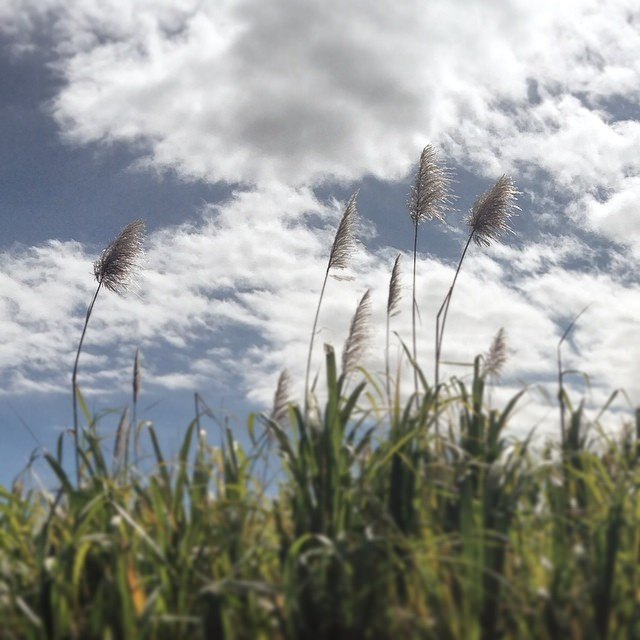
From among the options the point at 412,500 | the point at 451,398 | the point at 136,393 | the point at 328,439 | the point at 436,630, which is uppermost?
the point at 136,393

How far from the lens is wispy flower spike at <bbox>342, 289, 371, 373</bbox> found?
5047mm

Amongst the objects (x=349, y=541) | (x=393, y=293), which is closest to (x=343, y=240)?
(x=393, y=293)

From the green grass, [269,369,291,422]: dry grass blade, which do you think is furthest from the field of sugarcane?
[269,369,291,422]: dry grass blade

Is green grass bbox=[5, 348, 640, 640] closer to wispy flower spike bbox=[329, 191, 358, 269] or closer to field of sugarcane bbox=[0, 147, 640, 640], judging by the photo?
field of sugarcane bbox=[0, 147, 640, 640]

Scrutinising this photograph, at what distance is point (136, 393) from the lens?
5691 millimetres

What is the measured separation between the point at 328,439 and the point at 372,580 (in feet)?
1.75

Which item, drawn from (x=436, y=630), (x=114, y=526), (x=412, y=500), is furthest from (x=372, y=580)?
(x=114, y=526)

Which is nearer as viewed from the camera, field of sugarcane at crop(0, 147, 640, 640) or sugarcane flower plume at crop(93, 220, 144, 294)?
field of sugarcane at crop(0, 147, 640, 640)

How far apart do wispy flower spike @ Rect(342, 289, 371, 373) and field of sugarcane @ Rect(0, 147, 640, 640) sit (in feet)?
4.60

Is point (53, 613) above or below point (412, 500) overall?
below

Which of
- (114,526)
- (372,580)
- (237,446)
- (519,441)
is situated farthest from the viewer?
(237,446)

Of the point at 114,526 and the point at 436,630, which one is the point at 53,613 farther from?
the point at 436,630

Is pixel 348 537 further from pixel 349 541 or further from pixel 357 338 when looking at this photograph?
pixel 357 338

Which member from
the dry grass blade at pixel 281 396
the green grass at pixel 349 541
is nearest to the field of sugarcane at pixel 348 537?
the green grass at pixel 349 541
